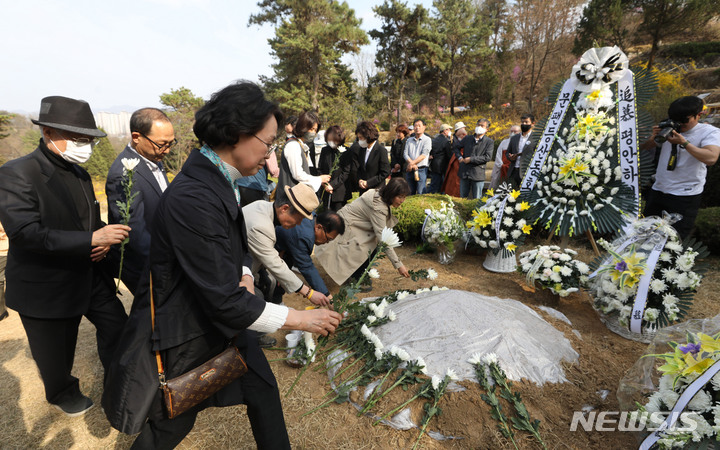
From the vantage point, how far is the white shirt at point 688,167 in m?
3.52

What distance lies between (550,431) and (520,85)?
26120 mm

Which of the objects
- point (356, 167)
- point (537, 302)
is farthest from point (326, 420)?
point (356, 167)

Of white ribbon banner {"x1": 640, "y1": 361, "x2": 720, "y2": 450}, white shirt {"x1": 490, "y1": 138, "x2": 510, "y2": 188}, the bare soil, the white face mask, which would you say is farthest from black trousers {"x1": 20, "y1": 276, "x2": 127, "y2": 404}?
white shirt {"x1": 490, "y1": 138, "x2": 510, "y2": 188}

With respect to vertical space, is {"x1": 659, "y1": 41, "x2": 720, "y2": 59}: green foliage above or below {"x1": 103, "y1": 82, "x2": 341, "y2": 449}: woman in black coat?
above

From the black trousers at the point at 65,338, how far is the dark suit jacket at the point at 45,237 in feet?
0.35

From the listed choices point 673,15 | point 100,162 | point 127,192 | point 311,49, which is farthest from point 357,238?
point 673,15

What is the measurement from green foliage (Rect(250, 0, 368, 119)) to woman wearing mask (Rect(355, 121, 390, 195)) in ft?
46.4

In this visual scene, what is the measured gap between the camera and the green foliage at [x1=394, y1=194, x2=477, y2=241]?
555 centimetres

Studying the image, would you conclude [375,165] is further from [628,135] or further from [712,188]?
[712,188]

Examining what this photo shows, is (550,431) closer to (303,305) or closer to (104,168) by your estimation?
(303,305)

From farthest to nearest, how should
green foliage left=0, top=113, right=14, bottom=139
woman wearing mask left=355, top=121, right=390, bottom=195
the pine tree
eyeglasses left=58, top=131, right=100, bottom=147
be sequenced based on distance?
the pine tree, green foliage left=0, top=113, right=14, bottom=139, woman wearing mask left=355, top=121, right=390, bottom=195, eyeglasses left=58, top=131, right=100, bottom=147

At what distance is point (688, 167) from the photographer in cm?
364

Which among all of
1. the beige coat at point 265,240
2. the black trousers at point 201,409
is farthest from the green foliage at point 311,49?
the black trousers at point 201,409

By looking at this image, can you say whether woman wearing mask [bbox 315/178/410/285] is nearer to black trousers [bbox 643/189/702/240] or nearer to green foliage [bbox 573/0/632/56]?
black trousers [bbox 643/189/702/240]
